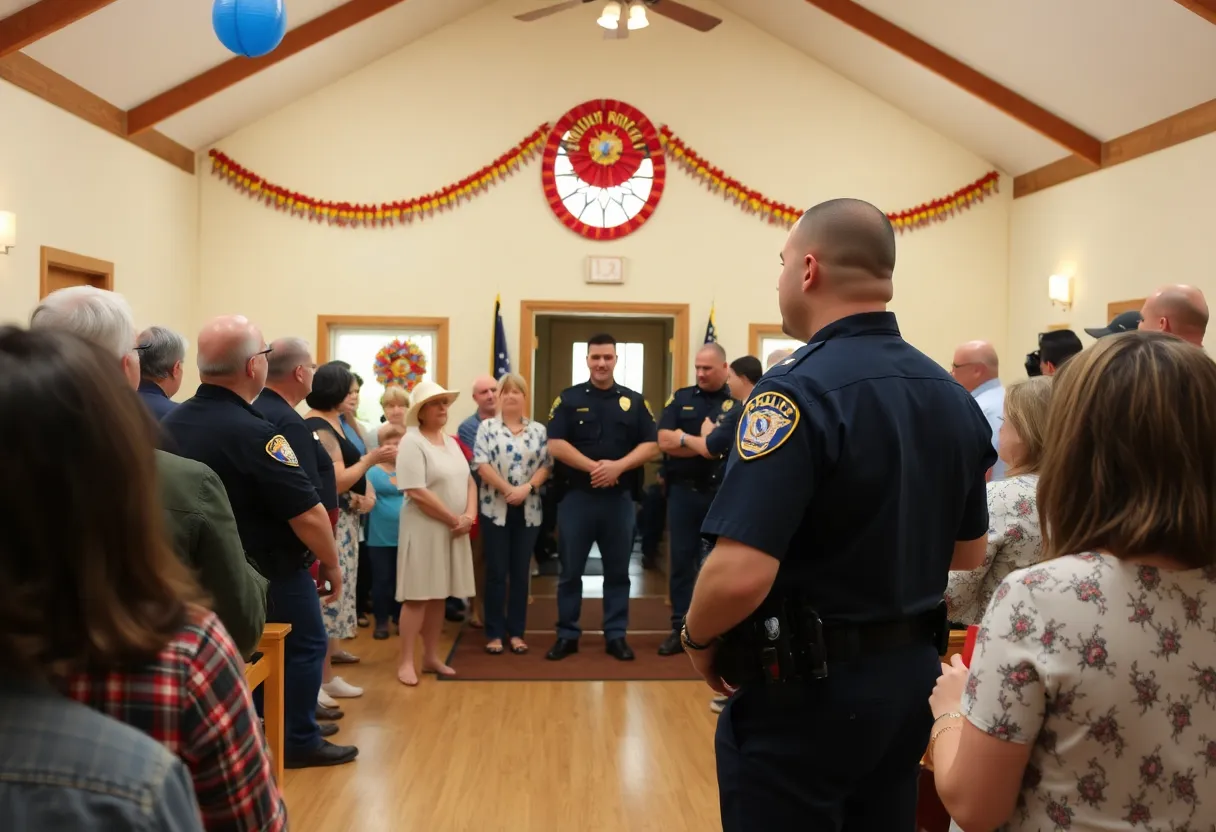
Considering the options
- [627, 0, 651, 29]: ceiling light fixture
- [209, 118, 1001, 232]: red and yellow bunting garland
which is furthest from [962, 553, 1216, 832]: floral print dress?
[209, 118, 1001, 232]: red and yellow bunting garland

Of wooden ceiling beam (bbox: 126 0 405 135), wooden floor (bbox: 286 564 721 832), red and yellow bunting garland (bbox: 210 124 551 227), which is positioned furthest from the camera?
red and yellow bunting garland (bbox: 210 124 551 227)

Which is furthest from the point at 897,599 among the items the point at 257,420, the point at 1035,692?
the point at 257,420

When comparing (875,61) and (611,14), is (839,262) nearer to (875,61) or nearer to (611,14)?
(611,14)


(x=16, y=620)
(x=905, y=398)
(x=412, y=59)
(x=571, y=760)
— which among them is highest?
(x=412, y=59)

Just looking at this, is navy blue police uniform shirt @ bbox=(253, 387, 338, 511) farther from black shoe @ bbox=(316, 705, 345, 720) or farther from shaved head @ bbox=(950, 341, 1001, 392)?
shaved head @ bbox=(950, 341, 1001, 392)

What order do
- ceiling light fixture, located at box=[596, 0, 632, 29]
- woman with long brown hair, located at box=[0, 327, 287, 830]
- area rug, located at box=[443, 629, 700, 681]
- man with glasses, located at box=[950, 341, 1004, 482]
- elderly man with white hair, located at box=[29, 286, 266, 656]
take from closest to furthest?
woman with long brown hair, located at box=[0, 327, 287, 830] → elderly man with white hair, located at box=[29, 286, 266, 656] → man with glasses, located at box=[950, 341, 1004, 482] → area rug, located at box=[443, 629, 700, 681] → ceiling light fixture, located at box=[596, 0, 632, 29]

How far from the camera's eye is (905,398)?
1.64m

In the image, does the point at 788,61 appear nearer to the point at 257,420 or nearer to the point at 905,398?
the point at 257,420

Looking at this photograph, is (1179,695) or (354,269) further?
(354,269)

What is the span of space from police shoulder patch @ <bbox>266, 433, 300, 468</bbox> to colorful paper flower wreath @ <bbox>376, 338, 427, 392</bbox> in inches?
190

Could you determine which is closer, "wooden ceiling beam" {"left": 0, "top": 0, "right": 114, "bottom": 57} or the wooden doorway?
"wooden ceiling beam" {"left": 0, "top": 0, "right": 114, "bottom": 57}

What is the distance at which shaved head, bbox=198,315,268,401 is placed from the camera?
2748mm

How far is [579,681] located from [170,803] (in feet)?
13.7

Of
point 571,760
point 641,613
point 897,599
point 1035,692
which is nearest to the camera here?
point 1035,692
